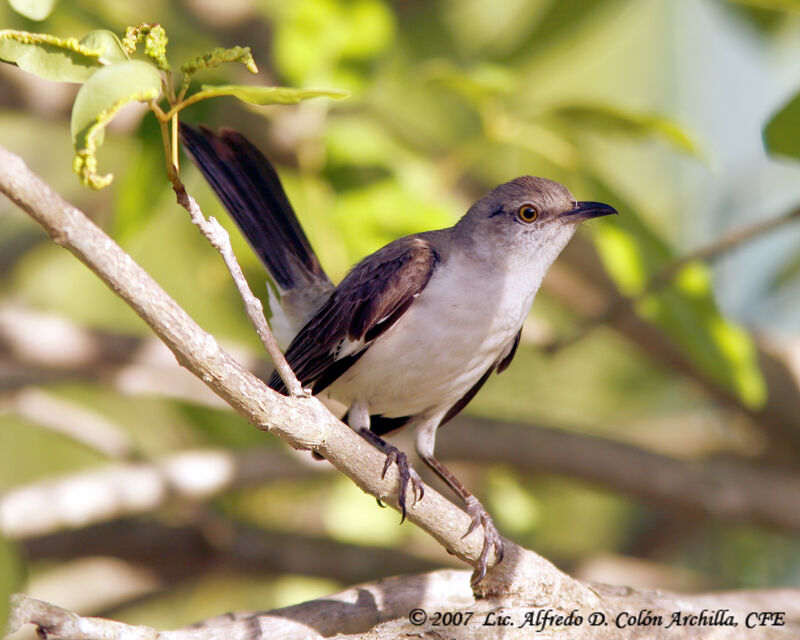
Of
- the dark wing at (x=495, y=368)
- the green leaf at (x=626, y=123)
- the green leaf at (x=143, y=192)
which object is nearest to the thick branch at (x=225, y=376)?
the dark wing at (x=495, y=368)

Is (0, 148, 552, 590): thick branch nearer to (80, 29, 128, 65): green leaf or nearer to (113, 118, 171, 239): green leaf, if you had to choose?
(80, 29, 128, 65): green leaf

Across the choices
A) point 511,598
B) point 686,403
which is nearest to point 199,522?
point 511,598

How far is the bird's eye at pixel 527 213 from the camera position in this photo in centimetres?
347

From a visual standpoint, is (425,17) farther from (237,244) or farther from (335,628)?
(335,628)

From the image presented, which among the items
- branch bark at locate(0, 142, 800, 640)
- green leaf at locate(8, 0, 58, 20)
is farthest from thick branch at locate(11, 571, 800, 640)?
green leaf at locate(8, 0, 58, 20)

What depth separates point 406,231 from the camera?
3.78m

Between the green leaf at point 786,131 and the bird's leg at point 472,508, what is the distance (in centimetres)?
156

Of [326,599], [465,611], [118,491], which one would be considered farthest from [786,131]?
[118,491]

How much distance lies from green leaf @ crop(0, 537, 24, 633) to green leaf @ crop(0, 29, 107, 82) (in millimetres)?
903

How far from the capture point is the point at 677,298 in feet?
12.6

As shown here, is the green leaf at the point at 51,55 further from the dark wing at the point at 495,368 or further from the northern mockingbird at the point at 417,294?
the dark wing at the point at 495,368

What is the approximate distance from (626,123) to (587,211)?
0.44 metres

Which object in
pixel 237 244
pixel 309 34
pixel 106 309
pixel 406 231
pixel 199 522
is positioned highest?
pixel 106 309

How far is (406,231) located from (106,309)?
11.3 ft
